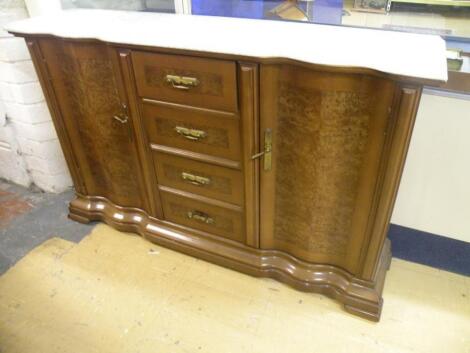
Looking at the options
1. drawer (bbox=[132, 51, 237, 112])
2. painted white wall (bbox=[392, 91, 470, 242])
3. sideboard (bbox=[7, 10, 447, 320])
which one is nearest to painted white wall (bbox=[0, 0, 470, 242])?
painted white wall (bbox=[392, 91, 470, 242])

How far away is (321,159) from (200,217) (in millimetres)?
560

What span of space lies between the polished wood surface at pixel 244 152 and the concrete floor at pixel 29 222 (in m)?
0.26

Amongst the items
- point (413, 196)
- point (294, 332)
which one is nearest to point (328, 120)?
point (413, 196)

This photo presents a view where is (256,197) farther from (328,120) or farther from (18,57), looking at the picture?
(18,57)

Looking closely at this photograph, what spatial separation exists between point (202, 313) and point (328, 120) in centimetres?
80

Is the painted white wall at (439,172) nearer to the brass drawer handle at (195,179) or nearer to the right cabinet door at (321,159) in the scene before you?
the right cabinet door at (321,159)

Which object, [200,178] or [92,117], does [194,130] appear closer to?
[200,178]

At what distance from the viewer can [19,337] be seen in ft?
4.09

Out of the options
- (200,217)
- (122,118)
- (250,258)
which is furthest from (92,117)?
(250,258)

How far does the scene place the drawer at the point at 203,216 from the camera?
4.52ft

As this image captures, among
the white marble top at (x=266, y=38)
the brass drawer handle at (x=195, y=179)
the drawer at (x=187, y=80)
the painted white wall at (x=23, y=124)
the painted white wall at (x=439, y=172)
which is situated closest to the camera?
the white marble top at (x=266, y=38)

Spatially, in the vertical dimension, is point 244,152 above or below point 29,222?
above

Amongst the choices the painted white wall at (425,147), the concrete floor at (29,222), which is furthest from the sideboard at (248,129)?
the concrete floor at (29,222)

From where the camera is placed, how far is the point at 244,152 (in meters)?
1.18
